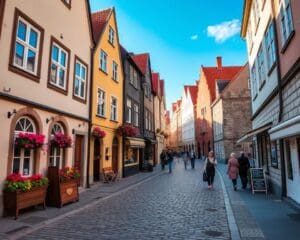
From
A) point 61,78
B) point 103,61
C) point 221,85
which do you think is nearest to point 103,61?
point 103,61

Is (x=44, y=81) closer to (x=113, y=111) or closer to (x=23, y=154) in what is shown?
(x=23, y=154)

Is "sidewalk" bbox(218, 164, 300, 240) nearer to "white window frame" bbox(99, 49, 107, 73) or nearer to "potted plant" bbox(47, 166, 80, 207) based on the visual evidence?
"potted plant" bbox(47, 166, 80, 207)

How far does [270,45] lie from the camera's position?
11.4 metres

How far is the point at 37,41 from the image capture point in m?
9.71

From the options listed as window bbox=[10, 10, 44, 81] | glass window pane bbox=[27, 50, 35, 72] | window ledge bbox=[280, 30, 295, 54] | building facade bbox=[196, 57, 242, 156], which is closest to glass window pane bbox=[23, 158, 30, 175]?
window bbox=[10, 10, 44, 81]

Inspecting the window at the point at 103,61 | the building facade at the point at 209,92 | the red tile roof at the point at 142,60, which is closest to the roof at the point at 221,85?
the building facade at the point at 209,92

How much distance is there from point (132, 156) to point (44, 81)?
13447 millimetres

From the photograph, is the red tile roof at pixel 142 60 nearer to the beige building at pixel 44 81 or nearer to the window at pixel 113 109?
the window at pixel 113 109

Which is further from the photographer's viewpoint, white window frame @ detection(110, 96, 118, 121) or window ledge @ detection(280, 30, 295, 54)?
white window frame @ detection(110, 96, 118, 121)

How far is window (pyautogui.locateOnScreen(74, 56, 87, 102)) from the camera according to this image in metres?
13.0

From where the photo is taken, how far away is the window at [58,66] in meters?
10.7

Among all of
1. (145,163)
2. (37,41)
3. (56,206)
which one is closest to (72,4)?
(37,41)

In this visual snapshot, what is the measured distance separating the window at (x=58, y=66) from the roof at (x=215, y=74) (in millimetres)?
33084

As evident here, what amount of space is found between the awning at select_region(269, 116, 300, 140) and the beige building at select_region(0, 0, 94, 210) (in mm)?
7930
